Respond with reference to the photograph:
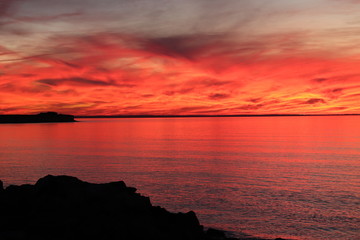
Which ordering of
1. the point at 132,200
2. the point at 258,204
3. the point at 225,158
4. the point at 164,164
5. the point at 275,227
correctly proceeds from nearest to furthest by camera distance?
the point at 132,200 < the point at 275,227 < the point at 258,204 < the point at 164,164 < the point at 225,158

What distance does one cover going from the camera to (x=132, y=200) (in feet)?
65.8

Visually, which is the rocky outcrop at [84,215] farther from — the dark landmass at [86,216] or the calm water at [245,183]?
the calm water at [245,183]

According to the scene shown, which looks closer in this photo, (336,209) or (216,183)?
Answer: (336,209)

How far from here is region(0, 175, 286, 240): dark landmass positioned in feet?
54.2

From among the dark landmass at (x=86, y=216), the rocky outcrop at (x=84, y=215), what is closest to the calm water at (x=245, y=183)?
the dark landmass at (x=86, y=216)

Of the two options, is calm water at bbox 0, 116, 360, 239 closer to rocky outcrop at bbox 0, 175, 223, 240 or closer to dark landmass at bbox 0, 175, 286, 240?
dark landmass at bbox 0, 175, 286, 240

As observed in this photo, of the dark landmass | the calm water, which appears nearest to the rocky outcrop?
the dark landmass

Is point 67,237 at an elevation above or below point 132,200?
below

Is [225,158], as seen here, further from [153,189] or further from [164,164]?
[153,189]

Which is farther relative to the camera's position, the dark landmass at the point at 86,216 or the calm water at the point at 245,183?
the calm water at the point at 245,183

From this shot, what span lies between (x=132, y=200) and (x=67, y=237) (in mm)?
4732

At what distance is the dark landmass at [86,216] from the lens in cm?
1653

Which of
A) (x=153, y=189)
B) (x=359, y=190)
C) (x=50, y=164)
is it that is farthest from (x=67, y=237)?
(x=50, y=164)

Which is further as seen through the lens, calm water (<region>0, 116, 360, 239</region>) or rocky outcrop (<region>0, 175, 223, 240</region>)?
calm water (<region>0, 116, 360, 239</region>)
